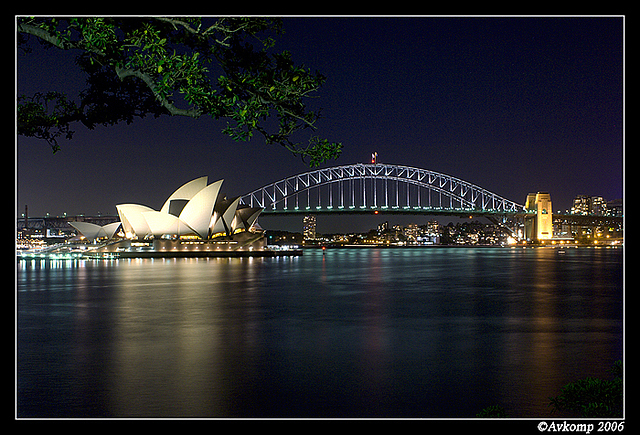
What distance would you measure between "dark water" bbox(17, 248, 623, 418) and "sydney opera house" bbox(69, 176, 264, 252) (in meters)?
46.3

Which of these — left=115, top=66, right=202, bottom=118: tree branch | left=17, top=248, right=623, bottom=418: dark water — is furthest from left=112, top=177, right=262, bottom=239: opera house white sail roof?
left=115, top=66, right=202, bottom=118: tree branch

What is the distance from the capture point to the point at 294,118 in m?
5.27

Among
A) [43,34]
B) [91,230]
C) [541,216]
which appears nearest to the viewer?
A: [43,34]

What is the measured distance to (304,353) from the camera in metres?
11.4

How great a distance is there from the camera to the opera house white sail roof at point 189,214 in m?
69.9

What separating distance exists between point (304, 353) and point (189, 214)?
61.3 meters

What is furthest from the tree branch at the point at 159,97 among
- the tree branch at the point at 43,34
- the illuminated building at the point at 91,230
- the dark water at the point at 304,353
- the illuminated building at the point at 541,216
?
the illuminated building at the point at 541,216

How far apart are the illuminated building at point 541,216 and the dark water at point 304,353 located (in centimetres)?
8652

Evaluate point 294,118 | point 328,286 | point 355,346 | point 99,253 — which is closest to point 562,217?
point 99,253

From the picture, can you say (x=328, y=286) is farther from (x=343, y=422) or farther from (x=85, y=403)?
(x=343, y=422)

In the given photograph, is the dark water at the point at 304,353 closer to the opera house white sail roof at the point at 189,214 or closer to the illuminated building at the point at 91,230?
the opera house white sail roof at the point at 189,214

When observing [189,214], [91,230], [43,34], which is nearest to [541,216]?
[189,214]

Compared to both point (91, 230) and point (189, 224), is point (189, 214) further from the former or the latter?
point (91, 230)

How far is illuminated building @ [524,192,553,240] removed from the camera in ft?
349
